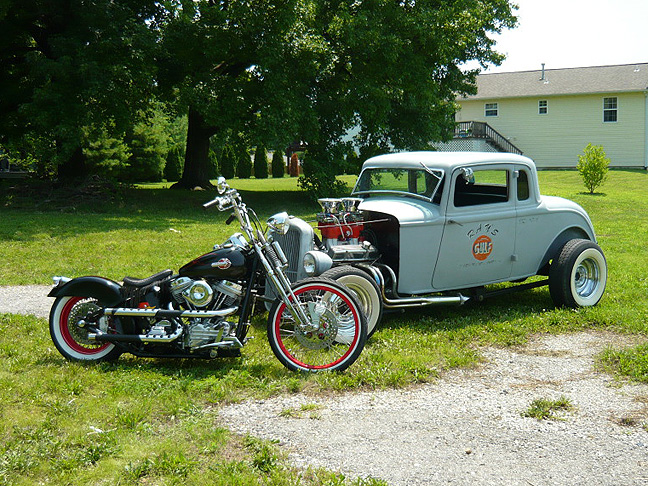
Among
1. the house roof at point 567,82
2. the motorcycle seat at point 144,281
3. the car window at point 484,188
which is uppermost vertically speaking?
the house roof at point 567,82

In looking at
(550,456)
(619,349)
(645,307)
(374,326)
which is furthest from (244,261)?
(645,307)

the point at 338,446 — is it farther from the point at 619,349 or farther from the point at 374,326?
the point at 619,349

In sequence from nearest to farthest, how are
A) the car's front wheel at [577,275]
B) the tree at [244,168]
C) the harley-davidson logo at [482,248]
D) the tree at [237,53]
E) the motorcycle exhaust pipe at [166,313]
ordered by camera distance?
the motorcycle exhaust pipe at [166,313] < the harley-davidson logo at [482,248] < the car's front wheel at [577,275] < the tree at [237,53] < the tree at [244,168]

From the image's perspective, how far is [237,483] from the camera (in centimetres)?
358

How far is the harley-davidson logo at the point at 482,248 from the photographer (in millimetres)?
7266

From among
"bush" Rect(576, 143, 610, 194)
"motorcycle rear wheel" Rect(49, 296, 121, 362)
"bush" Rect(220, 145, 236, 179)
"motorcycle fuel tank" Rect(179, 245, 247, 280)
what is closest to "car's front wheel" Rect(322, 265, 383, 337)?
"motorcycle fuel tank" Rect(179, 245, 247, 280)

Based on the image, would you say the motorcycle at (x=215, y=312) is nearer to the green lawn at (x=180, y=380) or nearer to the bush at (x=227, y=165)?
the green lawn at (x=180, y=380)

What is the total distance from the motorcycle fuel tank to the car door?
2490 mm

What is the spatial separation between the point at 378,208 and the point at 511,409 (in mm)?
2970

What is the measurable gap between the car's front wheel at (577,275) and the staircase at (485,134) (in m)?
31.0

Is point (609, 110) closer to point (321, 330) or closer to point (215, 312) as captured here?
point (321, 330)

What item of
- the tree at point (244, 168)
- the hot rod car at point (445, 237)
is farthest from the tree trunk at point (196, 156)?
the hot rod car at point (445, 237)

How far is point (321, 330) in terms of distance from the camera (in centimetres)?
541

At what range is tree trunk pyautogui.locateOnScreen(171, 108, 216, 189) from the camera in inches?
962
